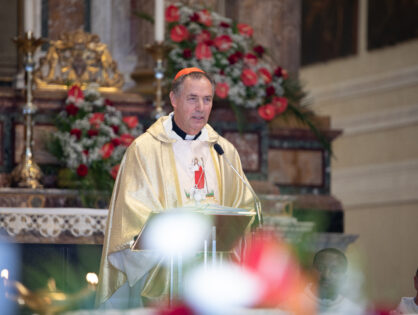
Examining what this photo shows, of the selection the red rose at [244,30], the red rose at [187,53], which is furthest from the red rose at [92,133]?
the red rose at [244,30]

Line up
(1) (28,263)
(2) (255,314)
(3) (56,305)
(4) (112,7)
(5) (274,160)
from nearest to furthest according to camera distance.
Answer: (3) (56,305) → (2) (255,314) → (1) (28,263) → (5) (274,160) → (4) (112,7)

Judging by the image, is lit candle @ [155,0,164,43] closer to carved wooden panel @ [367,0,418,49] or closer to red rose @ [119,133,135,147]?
red rose @ [119,133,135,147]

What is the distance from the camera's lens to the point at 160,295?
4840mm

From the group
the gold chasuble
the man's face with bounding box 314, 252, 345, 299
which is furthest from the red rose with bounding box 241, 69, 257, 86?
the man's face with bounding box 314, 252, 345, 299

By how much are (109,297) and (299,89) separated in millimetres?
3772

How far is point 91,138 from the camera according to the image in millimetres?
6898

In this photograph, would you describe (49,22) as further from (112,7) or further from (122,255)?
(122,255)

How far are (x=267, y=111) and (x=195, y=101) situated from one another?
2.75m

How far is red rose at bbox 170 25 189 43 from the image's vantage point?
7.50 meters

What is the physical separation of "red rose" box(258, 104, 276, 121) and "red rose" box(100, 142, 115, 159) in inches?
54.0

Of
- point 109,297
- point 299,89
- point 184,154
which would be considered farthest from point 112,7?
point 109,297

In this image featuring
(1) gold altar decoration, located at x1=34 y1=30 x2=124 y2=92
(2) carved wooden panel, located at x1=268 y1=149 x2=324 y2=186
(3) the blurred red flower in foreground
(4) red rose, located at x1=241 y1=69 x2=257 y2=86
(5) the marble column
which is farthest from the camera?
(5) the marble column

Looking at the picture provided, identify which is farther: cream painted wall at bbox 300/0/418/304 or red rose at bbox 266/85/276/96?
cream painted wall at bbox 300/0/418/304

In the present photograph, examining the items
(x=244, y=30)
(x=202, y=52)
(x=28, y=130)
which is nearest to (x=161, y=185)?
(x=28, y=130)
